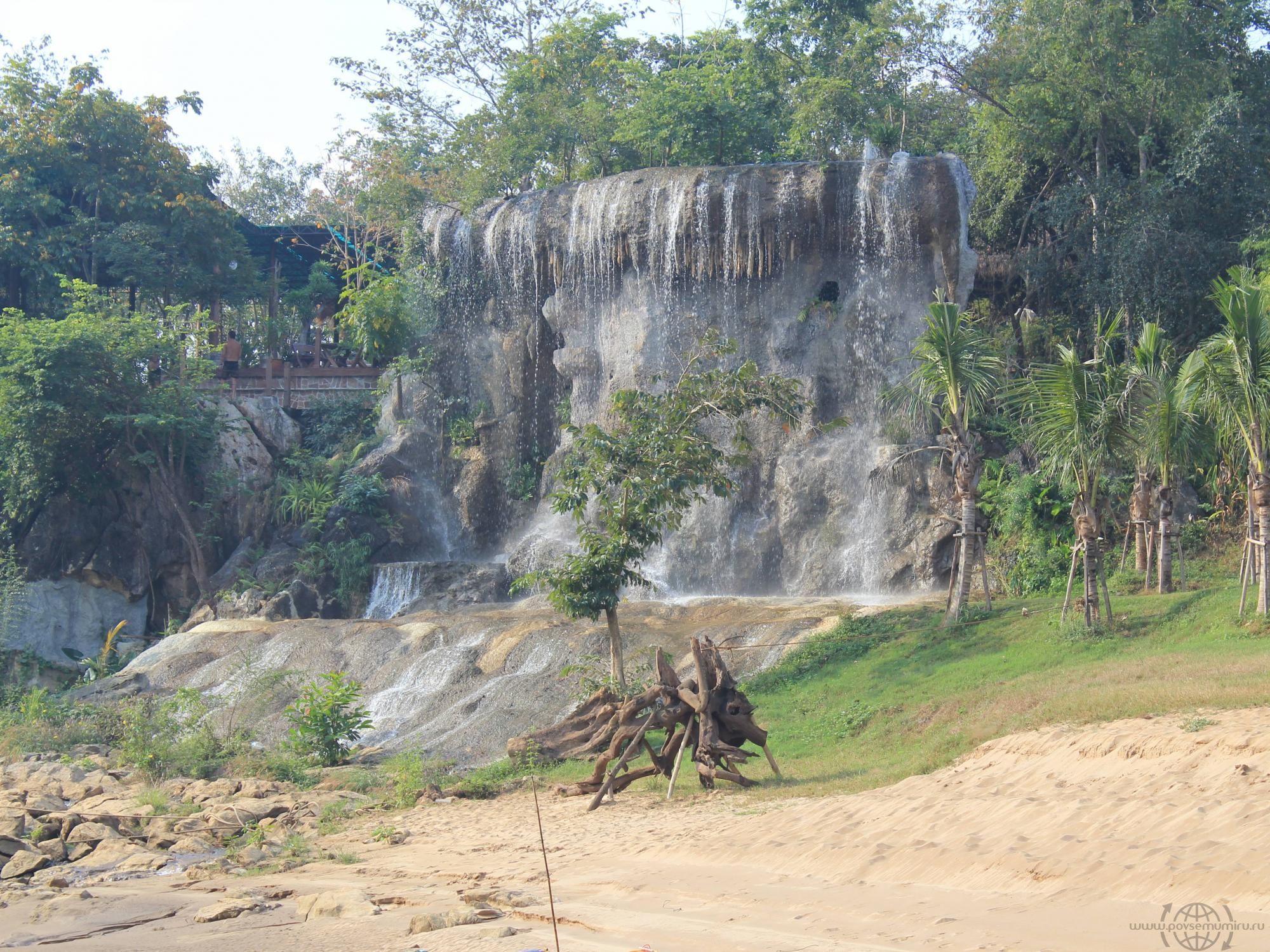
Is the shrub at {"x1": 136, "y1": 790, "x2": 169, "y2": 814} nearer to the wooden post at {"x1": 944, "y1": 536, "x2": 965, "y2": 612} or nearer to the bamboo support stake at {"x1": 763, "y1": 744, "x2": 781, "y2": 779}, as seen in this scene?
the bamboo support stake at {"x1": 763, "y1": 744, "x2": 781, "y2": 779}

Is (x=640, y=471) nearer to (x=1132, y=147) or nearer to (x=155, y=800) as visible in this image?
(x=155, y=800)

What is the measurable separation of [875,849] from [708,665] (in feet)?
13.5

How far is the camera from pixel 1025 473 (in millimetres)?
22219

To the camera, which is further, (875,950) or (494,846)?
(494,846)

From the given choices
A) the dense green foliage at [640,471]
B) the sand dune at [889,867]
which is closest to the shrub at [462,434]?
the dense green foliage at [640,471]

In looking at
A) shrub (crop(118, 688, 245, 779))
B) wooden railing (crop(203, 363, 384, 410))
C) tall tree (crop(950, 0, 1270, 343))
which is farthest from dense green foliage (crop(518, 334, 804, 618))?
wooden railing (crop(203, 363, 384, 410))

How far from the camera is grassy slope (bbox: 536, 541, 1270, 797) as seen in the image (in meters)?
12.0

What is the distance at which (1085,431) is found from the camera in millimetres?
16344

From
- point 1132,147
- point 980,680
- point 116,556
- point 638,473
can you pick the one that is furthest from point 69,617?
point 1132,147

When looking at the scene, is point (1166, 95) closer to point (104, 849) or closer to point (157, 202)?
point (104, 849)

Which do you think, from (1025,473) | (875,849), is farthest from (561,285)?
(875,849)

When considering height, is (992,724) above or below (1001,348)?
below

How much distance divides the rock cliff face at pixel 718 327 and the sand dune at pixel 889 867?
1201 cm

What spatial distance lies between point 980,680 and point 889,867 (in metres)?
6.86
